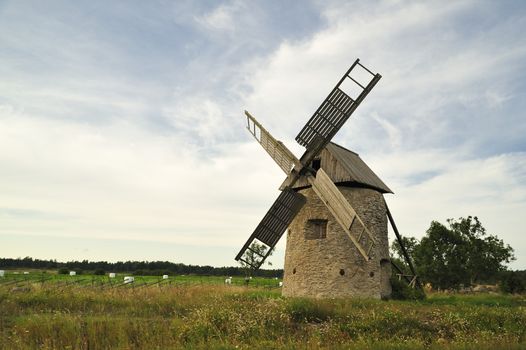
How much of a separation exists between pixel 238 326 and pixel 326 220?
860 centimetres

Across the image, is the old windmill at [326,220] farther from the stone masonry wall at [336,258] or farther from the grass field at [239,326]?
the grass field at [239,326]

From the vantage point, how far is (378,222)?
17.9 meters

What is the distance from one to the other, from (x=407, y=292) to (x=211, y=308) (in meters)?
10.9

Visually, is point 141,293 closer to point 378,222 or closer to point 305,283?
point 305,283

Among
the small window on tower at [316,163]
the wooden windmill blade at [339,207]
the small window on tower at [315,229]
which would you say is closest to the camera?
the wooden windmill blade at [339,207]

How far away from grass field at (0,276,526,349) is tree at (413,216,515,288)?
775 inches

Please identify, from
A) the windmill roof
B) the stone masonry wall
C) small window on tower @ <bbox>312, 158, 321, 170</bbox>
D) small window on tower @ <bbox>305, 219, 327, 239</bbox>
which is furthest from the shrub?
small window on tower @ <bbox>312, 158, 321, 170</bbox>

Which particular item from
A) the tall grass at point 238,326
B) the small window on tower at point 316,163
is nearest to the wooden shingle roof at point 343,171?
the small window on tower at point 316,163

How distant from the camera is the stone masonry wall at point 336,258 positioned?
16266 millimetres

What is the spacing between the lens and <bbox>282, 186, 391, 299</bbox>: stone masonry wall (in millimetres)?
16266

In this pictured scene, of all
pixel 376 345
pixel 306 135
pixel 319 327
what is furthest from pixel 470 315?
pixel 306 135

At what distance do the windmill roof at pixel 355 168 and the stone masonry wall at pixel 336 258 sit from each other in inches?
19.2

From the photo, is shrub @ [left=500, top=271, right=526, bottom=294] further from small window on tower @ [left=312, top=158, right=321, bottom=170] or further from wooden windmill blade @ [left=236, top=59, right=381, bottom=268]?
small window on tower @ [left=312, top=158, right=321, bottom=170]

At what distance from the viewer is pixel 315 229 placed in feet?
57.2
